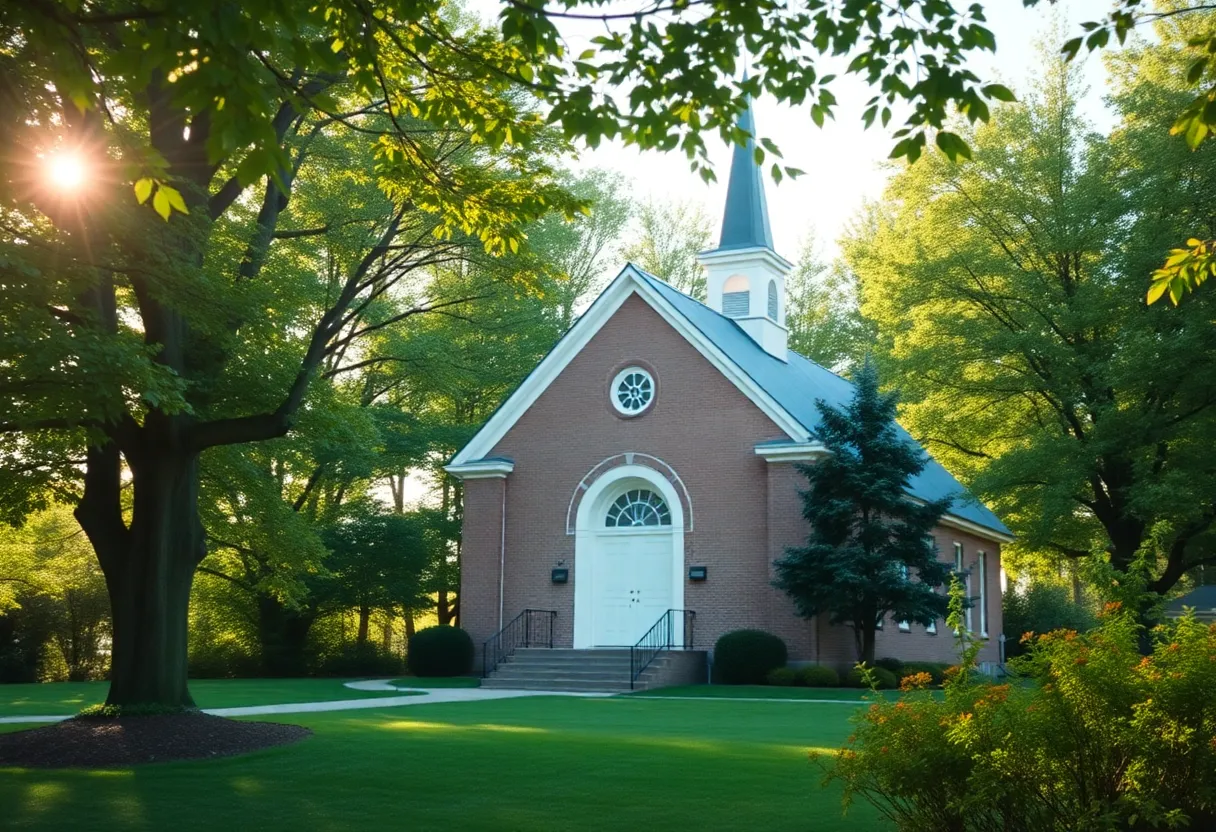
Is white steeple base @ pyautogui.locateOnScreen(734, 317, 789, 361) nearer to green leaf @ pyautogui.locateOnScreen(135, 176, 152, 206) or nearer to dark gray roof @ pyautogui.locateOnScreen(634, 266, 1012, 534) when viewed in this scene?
dark gray roof @ pyautogui.locateOnScreen(634, 266, 1012, 534)

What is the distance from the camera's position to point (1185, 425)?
25969 mm

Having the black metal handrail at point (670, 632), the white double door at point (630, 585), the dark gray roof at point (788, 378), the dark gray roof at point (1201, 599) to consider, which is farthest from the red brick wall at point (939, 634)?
→ the dark gray roof at point (1201, 599)

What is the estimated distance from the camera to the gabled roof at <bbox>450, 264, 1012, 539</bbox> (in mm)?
26031

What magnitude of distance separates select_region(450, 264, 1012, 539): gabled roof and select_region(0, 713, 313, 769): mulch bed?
14702 millimetres

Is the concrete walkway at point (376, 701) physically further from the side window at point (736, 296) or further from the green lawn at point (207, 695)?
the side window at point (736, 296)

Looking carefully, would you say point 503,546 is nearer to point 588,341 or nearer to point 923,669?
point 588,341

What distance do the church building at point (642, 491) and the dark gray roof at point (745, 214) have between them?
2226 mm

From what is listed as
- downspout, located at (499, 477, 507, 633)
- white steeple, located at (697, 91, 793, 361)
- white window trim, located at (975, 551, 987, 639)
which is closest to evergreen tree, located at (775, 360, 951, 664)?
white steeple, located at (697, 91, 793, 361)

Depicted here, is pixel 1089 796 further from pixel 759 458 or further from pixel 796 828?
pixel 759 458

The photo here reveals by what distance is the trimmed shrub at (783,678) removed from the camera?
23703mm

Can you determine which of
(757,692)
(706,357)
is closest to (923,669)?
(757,692)

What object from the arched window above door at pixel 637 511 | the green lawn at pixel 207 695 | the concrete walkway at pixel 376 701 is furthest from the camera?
the arched window above door at pixel 637 511

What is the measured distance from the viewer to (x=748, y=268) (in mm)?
31047

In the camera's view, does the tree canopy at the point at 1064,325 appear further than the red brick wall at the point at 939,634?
Yes
